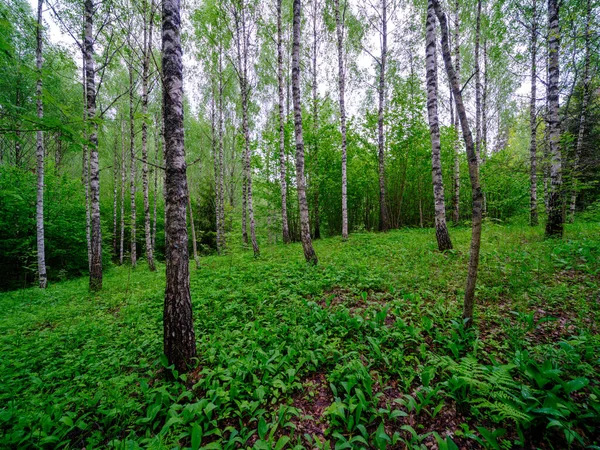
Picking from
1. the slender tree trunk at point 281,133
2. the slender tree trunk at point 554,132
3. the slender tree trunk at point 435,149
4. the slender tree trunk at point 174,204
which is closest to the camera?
the slender tree trunk at point 174,204

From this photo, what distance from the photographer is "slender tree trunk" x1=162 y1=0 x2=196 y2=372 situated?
303cm

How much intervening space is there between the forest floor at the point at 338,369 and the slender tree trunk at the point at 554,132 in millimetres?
1668

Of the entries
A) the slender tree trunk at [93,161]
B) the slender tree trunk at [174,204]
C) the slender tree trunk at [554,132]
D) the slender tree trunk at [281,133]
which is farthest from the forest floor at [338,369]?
the slender tree trunk at [281,133]

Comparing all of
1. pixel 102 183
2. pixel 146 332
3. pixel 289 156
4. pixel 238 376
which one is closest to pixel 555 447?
pixel 238 376

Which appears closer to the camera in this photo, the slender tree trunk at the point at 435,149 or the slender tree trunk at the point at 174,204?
the slender tree trunk at the point at 174,204

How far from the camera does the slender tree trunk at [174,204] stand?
3.03 metres

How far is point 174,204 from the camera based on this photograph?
3016 mm

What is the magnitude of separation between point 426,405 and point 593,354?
2114 millimetres

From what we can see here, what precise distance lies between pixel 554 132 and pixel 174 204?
10209 mm

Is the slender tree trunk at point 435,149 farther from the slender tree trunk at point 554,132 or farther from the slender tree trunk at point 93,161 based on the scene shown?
the slender tree trunk at point 93,161

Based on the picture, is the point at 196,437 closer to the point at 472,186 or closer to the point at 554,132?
the point at 472,186

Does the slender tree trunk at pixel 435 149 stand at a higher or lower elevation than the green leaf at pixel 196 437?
higher

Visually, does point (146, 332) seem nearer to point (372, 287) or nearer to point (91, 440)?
point (91, 440)

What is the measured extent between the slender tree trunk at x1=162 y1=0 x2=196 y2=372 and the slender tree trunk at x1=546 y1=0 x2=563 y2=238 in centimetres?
911
